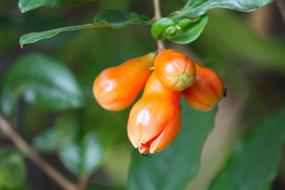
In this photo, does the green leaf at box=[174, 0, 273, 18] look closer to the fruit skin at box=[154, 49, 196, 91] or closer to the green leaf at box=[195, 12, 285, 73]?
the fruit skin at box=[154, 49, 196, 91]

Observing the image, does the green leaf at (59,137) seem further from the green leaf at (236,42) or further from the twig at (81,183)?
the green leaf at (236,42)

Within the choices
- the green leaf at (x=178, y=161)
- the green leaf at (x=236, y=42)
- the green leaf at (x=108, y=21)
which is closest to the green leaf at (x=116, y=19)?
the green leaf at (x=108, y=21)

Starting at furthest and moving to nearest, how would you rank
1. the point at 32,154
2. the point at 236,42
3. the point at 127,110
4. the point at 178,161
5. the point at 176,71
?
the point at 236,42, the point at 127,110, the point at 32,154, the point at 178,161, the point at 176,71

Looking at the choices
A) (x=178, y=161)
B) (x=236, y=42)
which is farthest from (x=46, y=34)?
(x=236, y=42)

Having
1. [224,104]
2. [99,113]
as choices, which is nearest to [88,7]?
[224,104]

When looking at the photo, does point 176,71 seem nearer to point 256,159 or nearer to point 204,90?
point 204,90

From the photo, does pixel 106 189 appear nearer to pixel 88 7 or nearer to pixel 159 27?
pixel 159 27
